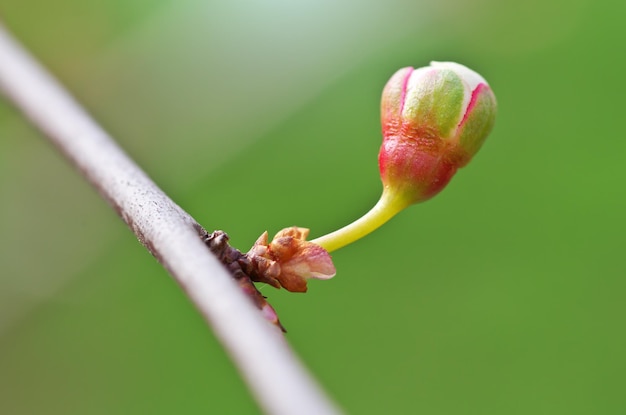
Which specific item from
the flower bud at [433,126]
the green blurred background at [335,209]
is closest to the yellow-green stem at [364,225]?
the flower bud at [433,126]

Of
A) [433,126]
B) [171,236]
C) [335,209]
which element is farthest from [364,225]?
[335,209]

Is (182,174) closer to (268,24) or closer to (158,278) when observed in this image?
(158,278)

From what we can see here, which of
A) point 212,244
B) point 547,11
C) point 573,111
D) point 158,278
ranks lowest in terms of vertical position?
point 212,244

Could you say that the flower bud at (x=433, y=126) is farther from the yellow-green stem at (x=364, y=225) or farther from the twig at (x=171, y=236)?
the twig at (x=171, y=236)

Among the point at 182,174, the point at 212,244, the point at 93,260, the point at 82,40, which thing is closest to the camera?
the point at 212,244

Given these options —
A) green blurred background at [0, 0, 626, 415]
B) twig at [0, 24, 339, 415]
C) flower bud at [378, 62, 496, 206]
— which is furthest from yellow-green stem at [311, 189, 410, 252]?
green blurred background at [0, 0, 626, 415]

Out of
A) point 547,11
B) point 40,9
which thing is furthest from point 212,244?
point 40,9

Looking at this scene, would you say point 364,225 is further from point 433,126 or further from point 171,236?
point 171,236
